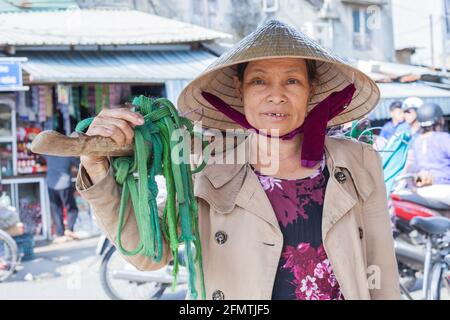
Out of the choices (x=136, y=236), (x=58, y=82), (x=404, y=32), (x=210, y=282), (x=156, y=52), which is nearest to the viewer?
(x=136, y=236)

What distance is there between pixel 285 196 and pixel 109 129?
0.55m

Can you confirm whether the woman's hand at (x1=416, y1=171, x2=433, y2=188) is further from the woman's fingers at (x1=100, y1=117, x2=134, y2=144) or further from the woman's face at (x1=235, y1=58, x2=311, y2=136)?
the woman's fingers at (x1=100, y1=117, x2=134, y2=144)

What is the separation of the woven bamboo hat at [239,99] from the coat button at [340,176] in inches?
12.7

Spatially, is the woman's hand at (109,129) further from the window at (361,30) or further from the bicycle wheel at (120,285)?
the window at (361,30)

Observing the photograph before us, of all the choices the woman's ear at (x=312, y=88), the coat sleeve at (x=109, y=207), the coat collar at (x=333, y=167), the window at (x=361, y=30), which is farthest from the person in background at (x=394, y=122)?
the window at (x=361, y=30)

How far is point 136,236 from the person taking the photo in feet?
4.66

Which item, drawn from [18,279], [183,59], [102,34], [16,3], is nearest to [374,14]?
[183,59]

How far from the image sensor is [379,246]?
1.63 meters

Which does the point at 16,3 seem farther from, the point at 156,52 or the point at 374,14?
the point at 374,14

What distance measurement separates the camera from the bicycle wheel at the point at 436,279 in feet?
12.5

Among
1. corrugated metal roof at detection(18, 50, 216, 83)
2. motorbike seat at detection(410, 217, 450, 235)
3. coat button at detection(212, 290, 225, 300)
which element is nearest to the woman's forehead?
coat button at detection(212, 290, 225, 300)

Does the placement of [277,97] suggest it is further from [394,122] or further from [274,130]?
[394,122]

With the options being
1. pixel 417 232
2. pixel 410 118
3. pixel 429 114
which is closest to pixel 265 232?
pixel 417 232
